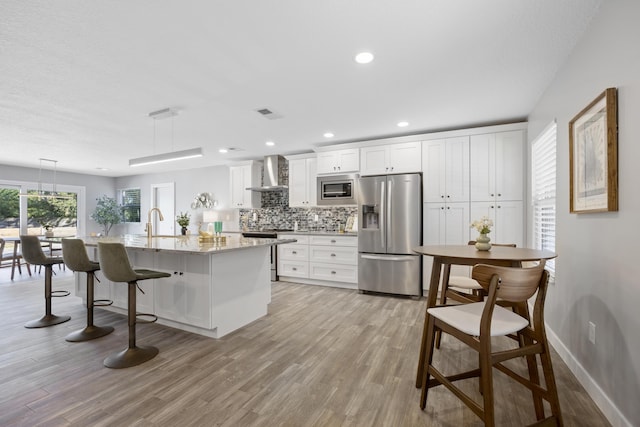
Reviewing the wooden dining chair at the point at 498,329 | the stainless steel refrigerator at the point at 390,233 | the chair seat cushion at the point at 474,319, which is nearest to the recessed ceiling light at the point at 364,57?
the wooden dining chair at the point at 498,329

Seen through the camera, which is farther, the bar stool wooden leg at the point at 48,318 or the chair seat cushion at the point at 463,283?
the bar stool wooden leg at the point at 48,318

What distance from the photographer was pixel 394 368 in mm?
2258

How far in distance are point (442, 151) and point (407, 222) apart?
1107 millimetres

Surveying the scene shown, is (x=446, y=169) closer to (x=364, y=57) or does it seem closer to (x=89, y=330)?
(x=364, y=57)

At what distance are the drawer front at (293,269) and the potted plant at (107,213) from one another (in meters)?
5.93

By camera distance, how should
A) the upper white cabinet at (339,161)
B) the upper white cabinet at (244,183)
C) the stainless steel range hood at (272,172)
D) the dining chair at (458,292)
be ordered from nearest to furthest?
the dining chair at (458,292) → the upper white cabinet at (339,161) → the stainless steel range hood at (272,172) → the upper white cabinet at (244,183)

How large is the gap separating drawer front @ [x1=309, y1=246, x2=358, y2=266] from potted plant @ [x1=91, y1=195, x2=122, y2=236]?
21.5 feet

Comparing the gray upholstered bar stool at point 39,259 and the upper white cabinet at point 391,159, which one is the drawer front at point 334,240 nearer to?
the upper white cabinet at point 391,159

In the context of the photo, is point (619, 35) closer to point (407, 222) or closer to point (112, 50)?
point (407, 222)

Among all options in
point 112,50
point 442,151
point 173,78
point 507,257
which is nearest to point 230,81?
Result: point 173,78

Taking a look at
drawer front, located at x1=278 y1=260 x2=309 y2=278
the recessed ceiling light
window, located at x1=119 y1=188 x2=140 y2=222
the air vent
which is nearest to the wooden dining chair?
the recessed ceiling light

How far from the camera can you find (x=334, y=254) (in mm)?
4867

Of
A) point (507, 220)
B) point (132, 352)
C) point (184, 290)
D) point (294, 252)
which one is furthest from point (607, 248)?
point (294, 252)

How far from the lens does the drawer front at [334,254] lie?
4.73m
